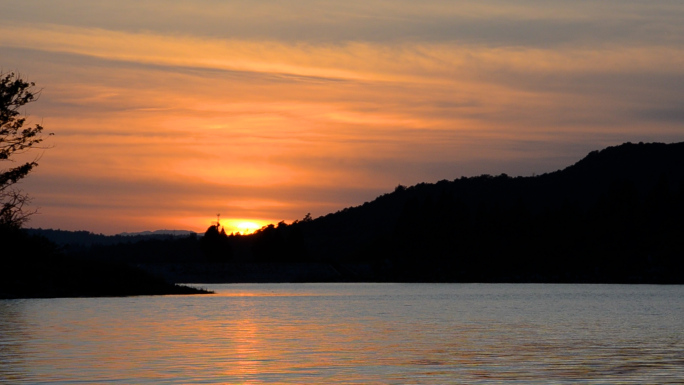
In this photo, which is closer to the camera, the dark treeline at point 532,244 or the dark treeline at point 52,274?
the dark treeline at point 52,274

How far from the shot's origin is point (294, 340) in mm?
42375

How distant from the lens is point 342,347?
38.4m

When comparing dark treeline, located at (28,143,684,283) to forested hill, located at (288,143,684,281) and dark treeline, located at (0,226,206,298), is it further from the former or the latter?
dark treeline, located at (0,226,206,298)

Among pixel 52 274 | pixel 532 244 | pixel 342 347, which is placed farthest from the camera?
pixel 532 244

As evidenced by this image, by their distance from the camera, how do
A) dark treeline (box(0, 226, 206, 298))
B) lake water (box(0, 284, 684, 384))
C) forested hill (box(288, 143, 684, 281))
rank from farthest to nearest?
forested hill (box(288, 143, 684, 281)) < dark treeline (box(0, 226, 206, 298)) < lake water (box(0, 284, 684, 384))

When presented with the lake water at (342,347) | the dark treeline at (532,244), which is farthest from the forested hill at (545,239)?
the lake water at (342,347)

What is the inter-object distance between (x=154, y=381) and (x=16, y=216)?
183 feet

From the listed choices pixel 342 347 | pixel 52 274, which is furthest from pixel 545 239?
pixel 342 347

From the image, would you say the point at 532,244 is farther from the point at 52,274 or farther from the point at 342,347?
the point at 342,347

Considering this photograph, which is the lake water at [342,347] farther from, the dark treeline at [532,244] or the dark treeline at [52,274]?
the dark treeline at [532,244]

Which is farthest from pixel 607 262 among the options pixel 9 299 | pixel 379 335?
pixel 379 335

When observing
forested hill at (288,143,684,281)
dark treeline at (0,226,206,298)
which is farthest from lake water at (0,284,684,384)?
forested hill at (288,143,684,281)

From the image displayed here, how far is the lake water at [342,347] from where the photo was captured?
28828mm

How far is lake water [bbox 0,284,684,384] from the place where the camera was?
28828mm
